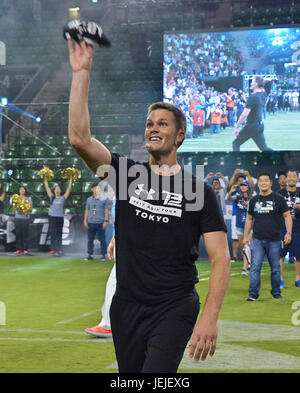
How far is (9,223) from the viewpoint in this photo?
757 inches

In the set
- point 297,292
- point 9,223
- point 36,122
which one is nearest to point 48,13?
point 36,122

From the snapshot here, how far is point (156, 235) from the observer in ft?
11.7

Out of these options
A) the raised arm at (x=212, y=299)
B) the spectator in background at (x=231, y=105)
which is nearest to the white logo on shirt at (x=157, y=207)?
the raised arm at (x=212, y=299)

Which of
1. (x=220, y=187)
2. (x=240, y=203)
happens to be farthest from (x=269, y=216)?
(x=220, y=187)

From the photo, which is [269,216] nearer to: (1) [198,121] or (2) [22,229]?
(2) [22,229]

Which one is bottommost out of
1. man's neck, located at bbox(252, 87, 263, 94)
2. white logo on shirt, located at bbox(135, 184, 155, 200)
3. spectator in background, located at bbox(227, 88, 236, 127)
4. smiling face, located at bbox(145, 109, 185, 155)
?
white logo on shirt, located at bbox(135, 184, 155, 200)

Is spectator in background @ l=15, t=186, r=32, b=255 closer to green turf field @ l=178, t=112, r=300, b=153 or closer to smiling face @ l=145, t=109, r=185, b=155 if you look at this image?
green turf field @ l=178, t=112, r=300, b=153

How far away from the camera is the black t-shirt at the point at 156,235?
357cm

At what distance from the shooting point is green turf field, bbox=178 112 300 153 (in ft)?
67.1

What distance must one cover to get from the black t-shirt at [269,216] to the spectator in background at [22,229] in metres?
9.37

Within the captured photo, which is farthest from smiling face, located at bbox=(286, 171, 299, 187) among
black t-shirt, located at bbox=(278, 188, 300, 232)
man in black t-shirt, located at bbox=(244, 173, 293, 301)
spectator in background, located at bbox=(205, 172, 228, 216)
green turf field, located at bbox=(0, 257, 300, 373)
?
spectator in background, located at bbox=(205, 172, 228, 216)

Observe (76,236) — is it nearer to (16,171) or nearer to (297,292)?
(16,171)

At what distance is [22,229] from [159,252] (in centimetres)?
1553

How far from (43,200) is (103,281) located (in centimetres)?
955
